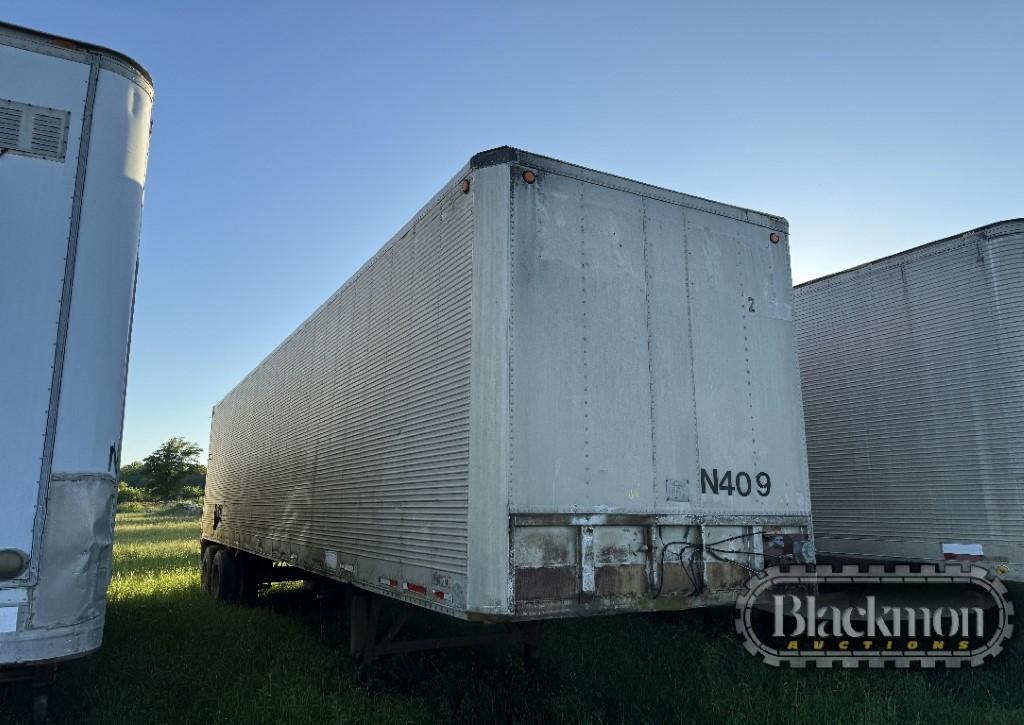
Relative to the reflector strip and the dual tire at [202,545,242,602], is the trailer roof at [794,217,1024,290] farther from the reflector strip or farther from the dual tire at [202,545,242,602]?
the dual tire at [202,545,242,602]

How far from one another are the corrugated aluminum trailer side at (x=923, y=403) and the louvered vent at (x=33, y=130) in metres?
7.85

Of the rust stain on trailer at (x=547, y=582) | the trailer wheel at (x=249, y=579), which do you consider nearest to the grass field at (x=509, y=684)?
the rust stain on trailer at (x=547, y=582)

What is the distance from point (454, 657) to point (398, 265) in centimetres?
416

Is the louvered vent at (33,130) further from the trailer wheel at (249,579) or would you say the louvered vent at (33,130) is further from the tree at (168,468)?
the tree at (168,468)

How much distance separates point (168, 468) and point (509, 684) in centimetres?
6624

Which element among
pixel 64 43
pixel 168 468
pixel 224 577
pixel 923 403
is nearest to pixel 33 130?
pixel 64 43

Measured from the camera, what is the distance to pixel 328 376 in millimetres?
7973

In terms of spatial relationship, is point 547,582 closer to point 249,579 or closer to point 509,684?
point 509,684

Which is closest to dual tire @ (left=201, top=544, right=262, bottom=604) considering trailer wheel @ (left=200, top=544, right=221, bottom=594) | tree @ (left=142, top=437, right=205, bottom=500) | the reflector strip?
trailer wheel @ (left=200, top=544, right=221, bottom=594)

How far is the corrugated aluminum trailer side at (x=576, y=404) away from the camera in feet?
14.7

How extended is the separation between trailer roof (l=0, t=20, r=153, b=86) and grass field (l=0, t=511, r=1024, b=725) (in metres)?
4.88

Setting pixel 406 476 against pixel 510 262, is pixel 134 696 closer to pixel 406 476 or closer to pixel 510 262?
pixel 406 476

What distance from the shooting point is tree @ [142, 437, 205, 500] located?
64.2 meters

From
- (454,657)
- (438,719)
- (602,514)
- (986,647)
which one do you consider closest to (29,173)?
(602,514)
